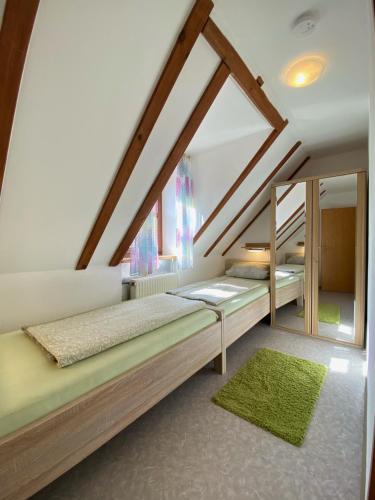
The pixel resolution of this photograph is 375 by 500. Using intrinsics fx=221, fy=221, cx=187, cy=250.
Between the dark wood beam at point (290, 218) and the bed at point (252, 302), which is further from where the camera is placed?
the dark wood beam at point (290, 218)

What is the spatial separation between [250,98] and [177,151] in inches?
29.9

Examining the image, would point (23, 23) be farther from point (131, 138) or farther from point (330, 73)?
point (330, 73)

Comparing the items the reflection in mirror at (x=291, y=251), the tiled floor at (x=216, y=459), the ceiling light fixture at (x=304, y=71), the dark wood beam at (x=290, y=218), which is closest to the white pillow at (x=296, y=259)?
the reflection in mirror at (x=291, y=251)

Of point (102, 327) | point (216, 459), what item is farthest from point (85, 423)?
point (216, 459)

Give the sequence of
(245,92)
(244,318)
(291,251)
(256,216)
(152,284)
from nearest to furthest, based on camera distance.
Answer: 1. (245,92)
2. (244,318)
3. (152,284)
4. (291,251)
5. (256,216)

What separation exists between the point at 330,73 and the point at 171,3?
4.28 feet

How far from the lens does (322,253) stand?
281 centimetres

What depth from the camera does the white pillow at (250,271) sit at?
133 inches

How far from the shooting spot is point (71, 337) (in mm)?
1388

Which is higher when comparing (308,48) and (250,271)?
(308,48)

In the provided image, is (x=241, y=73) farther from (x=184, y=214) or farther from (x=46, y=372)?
(x=46, y=372)

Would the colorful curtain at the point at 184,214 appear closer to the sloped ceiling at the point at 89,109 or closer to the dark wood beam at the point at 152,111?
the sloped ceiling at the point at 89,109

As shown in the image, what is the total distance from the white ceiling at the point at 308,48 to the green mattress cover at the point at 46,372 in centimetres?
201

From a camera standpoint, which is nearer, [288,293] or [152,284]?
[152,284]
